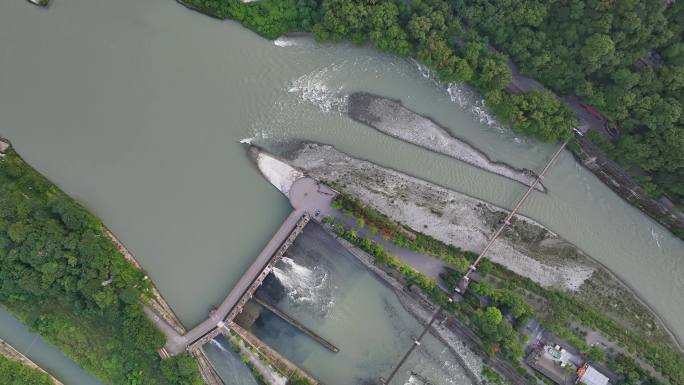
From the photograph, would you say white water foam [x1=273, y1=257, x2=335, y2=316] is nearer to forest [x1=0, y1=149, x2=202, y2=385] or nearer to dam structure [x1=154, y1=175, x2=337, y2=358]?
dam structure [x1=154, y1=175, x2=337, y2=358]

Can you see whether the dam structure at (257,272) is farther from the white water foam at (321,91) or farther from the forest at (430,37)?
the forest at (430,37)

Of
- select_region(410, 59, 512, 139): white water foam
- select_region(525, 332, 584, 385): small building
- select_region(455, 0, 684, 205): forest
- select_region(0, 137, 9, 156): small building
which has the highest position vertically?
select_region(455, 0, 684, 205): forest

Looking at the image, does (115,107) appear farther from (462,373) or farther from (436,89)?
(462,373)

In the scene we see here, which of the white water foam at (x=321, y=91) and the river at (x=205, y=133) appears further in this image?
the white water foam at (x=321, y=91)

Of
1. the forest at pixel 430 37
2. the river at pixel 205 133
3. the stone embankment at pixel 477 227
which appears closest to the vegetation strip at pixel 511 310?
the stone embankment at pixel 477 227

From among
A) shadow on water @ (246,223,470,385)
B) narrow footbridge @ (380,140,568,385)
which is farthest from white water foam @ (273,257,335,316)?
narrow footbridge @ (380,140,568,385)

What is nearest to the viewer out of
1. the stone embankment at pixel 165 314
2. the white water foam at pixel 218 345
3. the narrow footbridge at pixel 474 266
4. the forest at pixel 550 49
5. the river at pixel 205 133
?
the forest at pixel 550 49

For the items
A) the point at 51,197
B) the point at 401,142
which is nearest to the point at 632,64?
the point at 401,142
